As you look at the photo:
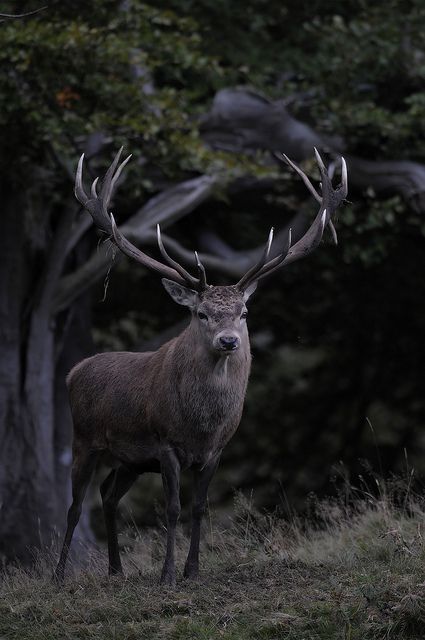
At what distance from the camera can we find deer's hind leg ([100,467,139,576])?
8.21 meters

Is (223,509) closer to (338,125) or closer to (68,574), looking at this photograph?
(338,125)

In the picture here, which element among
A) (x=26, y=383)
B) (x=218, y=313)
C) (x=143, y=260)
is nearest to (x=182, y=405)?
(x=218, y=313)

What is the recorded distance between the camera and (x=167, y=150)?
457 inches

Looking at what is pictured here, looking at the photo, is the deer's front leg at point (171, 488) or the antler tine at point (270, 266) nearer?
the deer's front leg at point (171, 488)

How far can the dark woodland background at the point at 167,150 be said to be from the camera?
445 inches

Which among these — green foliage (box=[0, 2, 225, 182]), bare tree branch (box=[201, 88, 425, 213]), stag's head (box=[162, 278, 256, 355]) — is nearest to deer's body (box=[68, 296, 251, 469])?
stag's head (box=[162, 278, 256, 355])

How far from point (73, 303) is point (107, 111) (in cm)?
258

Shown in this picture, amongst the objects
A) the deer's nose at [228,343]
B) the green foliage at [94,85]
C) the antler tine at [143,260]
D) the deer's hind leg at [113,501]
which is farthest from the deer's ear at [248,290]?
the green foliage at [94,85]

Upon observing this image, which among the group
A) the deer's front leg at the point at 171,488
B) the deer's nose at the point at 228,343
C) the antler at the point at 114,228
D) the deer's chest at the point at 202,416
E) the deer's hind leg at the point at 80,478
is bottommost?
the deer's hind leg at the point at 80,478

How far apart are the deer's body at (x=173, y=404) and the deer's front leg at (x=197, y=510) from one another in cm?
8

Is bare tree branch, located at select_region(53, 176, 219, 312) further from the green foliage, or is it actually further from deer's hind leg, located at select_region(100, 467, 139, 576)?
deer's hind leg, located at select_region(100, 467, 139, 576)

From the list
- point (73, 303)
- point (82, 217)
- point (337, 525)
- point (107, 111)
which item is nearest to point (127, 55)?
point (107, 111)

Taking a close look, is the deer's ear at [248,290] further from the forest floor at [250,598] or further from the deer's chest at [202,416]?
the forest floor at [250,598]

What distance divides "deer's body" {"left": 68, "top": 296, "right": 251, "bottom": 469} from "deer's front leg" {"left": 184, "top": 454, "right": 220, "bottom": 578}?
8 centimetres
